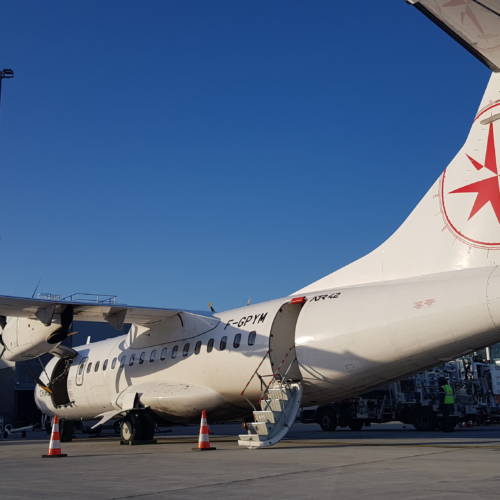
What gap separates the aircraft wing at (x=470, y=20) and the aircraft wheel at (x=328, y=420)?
50.4 feet

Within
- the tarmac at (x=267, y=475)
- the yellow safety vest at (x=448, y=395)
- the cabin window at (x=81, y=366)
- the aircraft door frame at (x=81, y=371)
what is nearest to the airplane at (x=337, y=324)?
the aircraft door frame at (x=81, y=371)

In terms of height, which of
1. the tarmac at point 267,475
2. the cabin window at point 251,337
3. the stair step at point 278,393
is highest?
the cabin window at point 251,337

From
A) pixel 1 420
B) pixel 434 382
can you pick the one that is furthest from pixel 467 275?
pixel 1 420

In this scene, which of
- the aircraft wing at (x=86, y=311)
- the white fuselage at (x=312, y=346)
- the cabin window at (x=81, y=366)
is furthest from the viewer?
the cabin window at (x=81, y=366)

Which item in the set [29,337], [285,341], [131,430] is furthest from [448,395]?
[29,337]

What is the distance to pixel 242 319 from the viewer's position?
14398mm

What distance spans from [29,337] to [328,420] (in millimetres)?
10089

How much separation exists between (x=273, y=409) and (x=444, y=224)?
4.76 meters

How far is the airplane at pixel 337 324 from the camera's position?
10.3 metres

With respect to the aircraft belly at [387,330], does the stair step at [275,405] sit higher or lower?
lower

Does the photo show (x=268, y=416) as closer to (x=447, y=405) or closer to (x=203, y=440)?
(x=203, y=440)

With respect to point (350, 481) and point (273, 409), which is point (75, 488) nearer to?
point (350, 481)

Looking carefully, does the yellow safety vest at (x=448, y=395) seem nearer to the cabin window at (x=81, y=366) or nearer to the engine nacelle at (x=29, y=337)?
the cabin window at (x=81, y=366)

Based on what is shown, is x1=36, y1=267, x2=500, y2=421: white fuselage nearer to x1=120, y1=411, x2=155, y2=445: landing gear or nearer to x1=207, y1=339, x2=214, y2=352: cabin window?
x1=207, y1=339, x2=214, y2=352: cabin window
